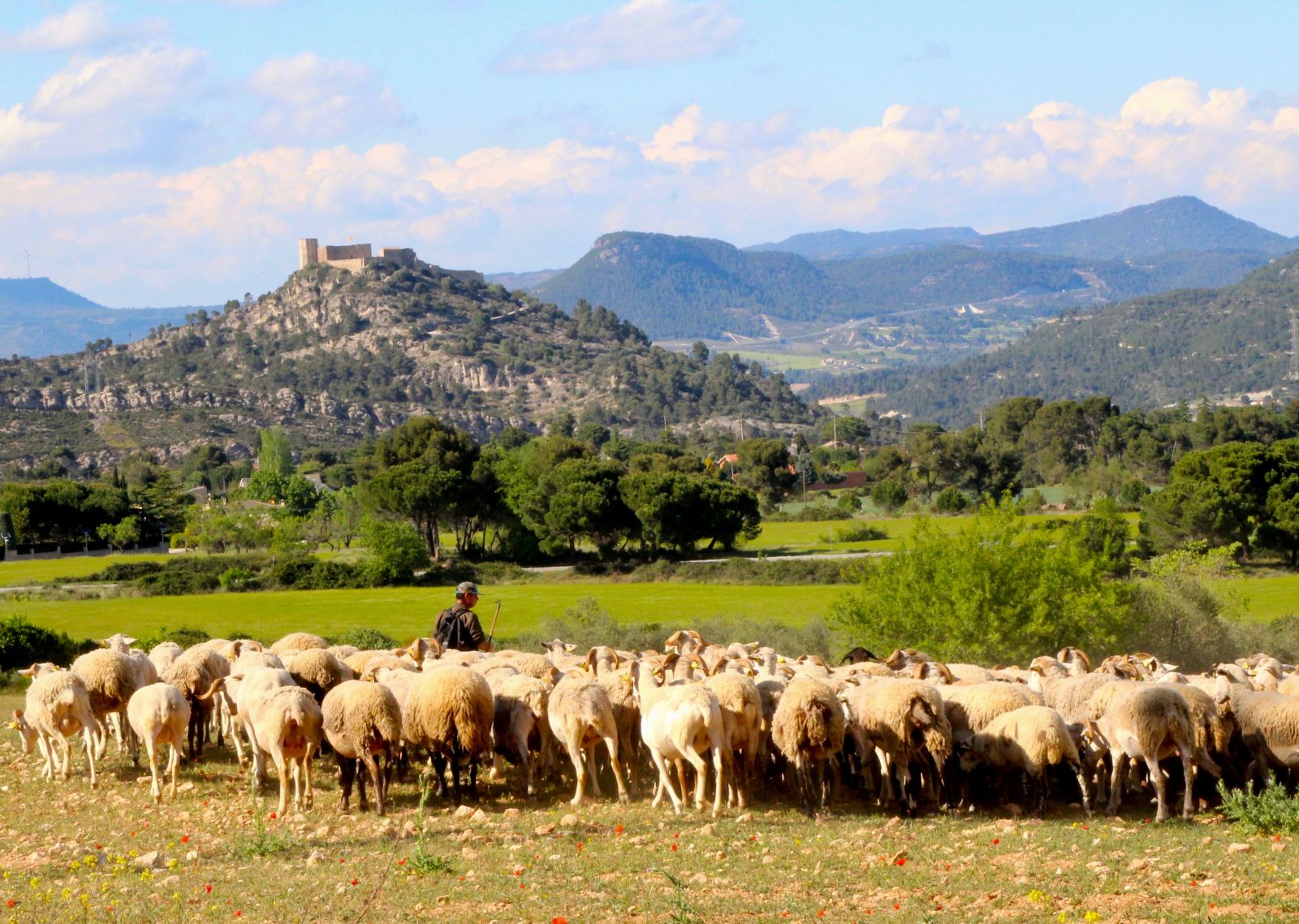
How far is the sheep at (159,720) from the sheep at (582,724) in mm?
4706

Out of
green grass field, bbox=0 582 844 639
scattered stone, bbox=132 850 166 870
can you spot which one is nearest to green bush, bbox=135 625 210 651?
green grass field, bbox=0 582 844 639

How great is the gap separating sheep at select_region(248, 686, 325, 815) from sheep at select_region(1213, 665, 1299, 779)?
426 inches

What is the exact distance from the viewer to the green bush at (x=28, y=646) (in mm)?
37594

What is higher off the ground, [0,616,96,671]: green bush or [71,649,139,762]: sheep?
[71,649,139,762]: sheep

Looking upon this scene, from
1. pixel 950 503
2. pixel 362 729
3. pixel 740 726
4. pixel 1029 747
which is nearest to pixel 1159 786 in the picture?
pixel 1029 747

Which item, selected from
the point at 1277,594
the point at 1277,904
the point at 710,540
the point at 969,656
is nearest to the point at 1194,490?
the point at 1277,594

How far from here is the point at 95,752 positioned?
19781 mm

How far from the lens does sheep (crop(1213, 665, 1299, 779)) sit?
15398 millimetres

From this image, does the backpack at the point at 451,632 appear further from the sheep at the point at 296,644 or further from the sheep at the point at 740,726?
the sheep at the point at 740,726

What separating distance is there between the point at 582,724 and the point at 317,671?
16.6ft

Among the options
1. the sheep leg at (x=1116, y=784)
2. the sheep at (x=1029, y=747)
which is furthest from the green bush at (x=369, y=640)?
the sheep leg at (x=1116, y=784)

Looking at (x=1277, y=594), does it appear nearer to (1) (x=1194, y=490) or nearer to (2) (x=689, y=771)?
(1) (x=1194, y=490)

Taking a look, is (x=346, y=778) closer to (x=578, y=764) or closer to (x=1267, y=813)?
(x=578, y=764)

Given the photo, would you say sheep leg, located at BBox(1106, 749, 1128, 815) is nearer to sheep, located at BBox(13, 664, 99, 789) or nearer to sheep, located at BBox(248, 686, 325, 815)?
sheep, located at BBox(248, 686, 325, 815)
